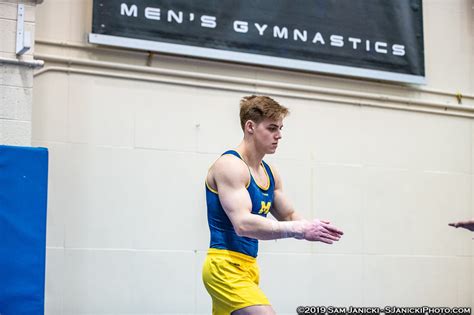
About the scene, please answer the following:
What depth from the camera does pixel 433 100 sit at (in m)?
6.66

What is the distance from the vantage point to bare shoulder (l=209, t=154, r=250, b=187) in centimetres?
346

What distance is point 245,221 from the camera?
10.9 ft

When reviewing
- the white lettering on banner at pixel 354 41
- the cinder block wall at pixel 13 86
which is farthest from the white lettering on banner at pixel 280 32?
the cinder block wall at pixel 13 86

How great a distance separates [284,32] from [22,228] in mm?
2714

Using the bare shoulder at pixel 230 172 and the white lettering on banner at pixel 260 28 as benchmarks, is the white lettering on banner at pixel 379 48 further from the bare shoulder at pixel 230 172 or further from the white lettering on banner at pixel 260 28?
the bare shoulder at pixel 230 172

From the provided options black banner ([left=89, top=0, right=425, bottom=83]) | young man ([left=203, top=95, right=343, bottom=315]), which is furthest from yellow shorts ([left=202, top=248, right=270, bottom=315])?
black banner ([left=89, top=0, right=425, bottom=83])

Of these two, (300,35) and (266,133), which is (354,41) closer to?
(300,35)

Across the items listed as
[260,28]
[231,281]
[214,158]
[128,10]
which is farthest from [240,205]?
[260,28]

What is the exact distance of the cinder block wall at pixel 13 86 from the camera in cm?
477

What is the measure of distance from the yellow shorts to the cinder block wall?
1.89m

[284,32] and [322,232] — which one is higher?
[284,32]

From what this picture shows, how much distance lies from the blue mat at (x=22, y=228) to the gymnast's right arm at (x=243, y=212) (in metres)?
1.46

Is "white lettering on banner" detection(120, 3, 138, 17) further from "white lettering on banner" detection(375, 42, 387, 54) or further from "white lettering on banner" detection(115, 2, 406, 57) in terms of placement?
"white lettering on banner" detection(375, 42, 387, 54)

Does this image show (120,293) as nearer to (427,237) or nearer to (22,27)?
(22,27)
